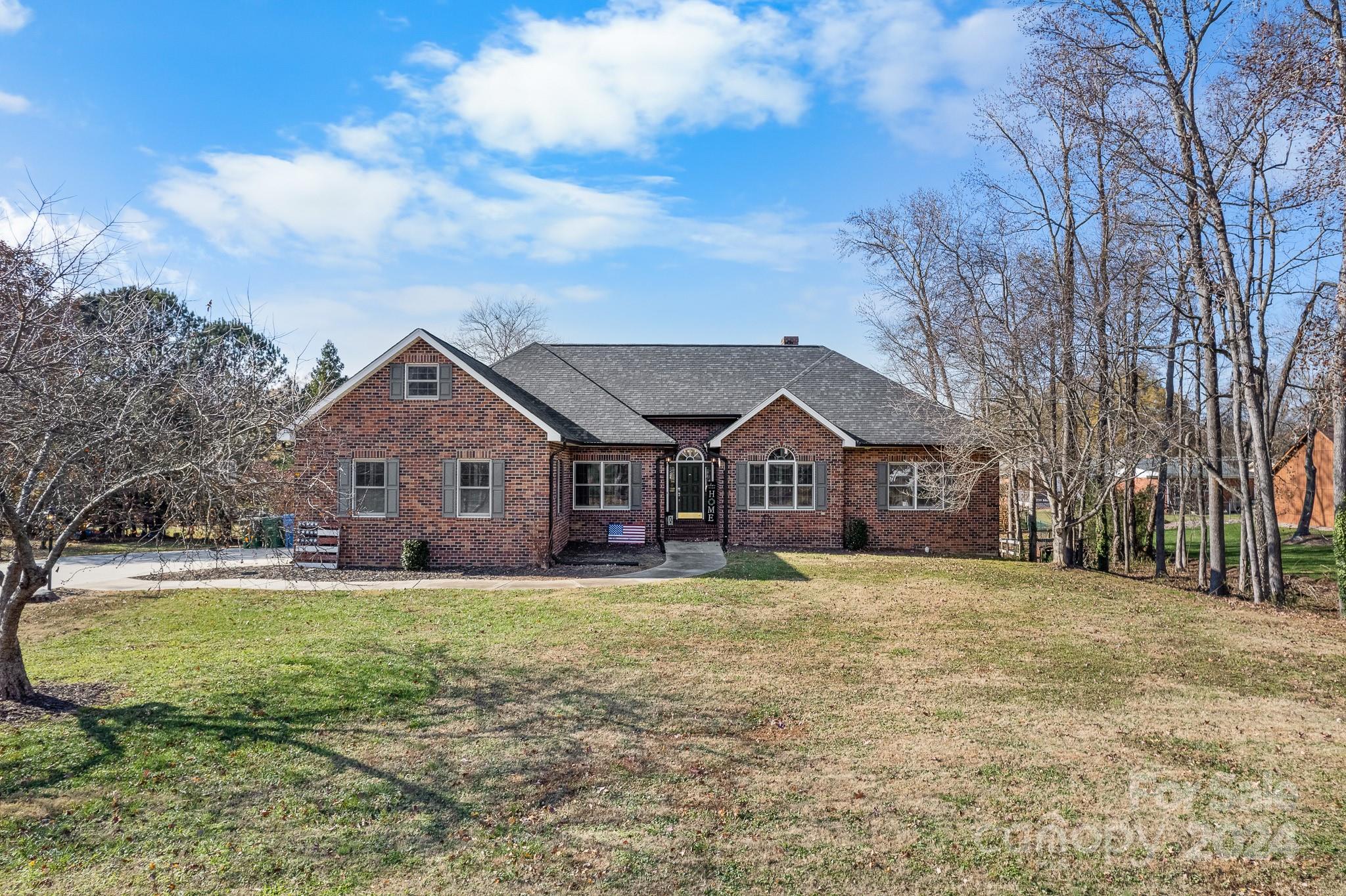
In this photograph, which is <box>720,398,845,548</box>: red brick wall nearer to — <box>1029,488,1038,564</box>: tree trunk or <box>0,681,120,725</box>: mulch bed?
<box>1029,488,1038,564</box>: tree trunk

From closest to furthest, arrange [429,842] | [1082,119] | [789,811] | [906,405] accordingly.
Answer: [429,842]
[789,811]
[1082,119]
[906,405]

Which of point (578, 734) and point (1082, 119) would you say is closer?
point (578, 734)

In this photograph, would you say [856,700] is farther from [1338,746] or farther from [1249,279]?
[1249,279]

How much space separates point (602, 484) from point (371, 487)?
641 cm

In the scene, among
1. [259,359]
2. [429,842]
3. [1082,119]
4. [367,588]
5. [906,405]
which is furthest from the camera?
[906,405]

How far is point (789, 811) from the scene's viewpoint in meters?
5.67

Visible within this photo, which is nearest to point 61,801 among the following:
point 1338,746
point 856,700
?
point 856,700

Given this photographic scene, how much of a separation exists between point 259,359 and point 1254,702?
1258 cm

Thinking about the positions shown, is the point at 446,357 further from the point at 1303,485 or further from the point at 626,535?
the point at 1303,485

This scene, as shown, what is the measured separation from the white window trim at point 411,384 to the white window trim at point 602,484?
5186 mm

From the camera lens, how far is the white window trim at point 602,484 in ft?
70.8

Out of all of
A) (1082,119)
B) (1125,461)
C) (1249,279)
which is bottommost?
(1125,461)

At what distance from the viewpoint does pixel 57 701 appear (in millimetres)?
7637

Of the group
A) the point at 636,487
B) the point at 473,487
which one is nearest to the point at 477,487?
the point at 473,487
